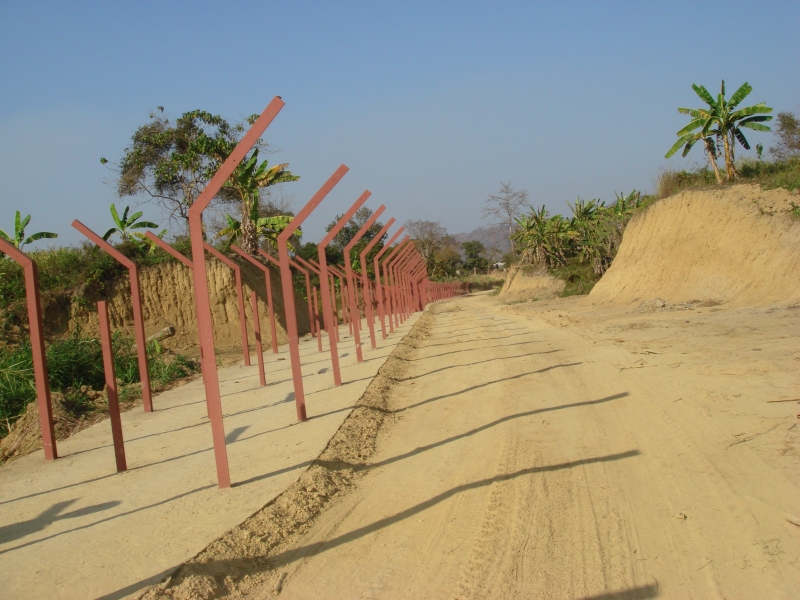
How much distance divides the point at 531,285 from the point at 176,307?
25212 mm

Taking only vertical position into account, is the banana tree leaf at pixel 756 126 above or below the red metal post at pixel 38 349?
above

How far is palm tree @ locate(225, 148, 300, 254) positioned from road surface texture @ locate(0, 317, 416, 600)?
18249 mm

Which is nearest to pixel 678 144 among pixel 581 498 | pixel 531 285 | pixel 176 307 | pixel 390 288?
pixel 390 288

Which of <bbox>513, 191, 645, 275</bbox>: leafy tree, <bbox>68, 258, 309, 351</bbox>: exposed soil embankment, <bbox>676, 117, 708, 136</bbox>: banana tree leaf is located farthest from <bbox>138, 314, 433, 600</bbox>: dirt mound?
<bbox>513, 191, 645, 275</bbox>: leafy tree

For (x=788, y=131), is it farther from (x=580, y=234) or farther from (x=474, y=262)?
(x=474, y=262)

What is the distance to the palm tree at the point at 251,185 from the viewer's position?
85.8 ft

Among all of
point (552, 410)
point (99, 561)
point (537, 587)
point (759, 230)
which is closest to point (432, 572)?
point (537, 587)

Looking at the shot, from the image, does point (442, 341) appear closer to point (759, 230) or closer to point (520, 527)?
point (759, 230)

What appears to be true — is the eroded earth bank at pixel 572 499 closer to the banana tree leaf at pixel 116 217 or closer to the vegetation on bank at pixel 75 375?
the vegetation on bank at pixel 75 375

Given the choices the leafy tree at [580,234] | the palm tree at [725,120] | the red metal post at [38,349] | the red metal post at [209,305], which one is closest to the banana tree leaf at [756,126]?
the palm tree at [725,120]

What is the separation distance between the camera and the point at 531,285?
4206cm

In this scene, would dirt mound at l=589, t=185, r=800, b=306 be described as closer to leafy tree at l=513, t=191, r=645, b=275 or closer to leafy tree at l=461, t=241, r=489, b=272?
leafy tree at l=513, t=191, r=645, b=275

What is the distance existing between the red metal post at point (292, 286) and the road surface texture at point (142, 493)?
32cm

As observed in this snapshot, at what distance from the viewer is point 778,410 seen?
5.29 m
